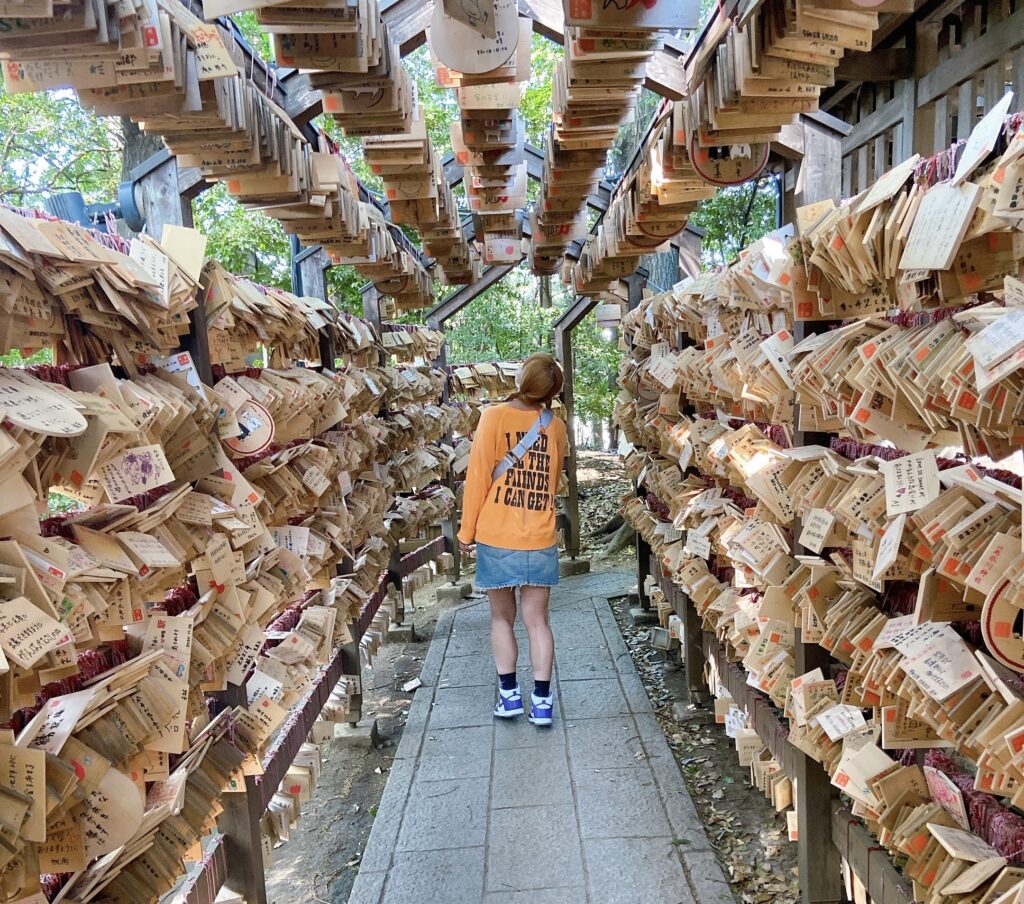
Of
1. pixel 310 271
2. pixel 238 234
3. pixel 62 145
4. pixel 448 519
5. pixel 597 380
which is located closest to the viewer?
pixel 310 271

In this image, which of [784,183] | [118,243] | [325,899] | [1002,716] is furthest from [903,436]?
[325,899]

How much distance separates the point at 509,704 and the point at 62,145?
10957mm

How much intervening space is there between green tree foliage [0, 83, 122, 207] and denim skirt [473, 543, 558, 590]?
8.72 m

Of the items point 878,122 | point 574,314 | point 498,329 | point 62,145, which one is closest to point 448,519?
point 574,314

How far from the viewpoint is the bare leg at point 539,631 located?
3672 millimetres

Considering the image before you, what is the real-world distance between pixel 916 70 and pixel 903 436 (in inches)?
102

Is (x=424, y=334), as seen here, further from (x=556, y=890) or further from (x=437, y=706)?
(x=556, y=890)

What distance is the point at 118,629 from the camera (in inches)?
59.4

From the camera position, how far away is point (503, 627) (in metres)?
3.73

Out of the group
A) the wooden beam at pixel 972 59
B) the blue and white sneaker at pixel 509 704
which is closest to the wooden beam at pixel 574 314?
the wooden beam at pixel 972 59

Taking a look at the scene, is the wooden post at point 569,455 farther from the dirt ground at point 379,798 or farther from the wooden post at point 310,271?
the wooden post at point 310,271

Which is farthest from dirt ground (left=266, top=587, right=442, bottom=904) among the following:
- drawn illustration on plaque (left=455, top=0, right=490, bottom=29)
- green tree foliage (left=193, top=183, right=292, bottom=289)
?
green tree foliage (left=193, top=183, right=292, bottom=289)

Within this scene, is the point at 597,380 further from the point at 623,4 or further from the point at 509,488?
the point at 623,4

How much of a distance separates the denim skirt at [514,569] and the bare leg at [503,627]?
0.07 meters
